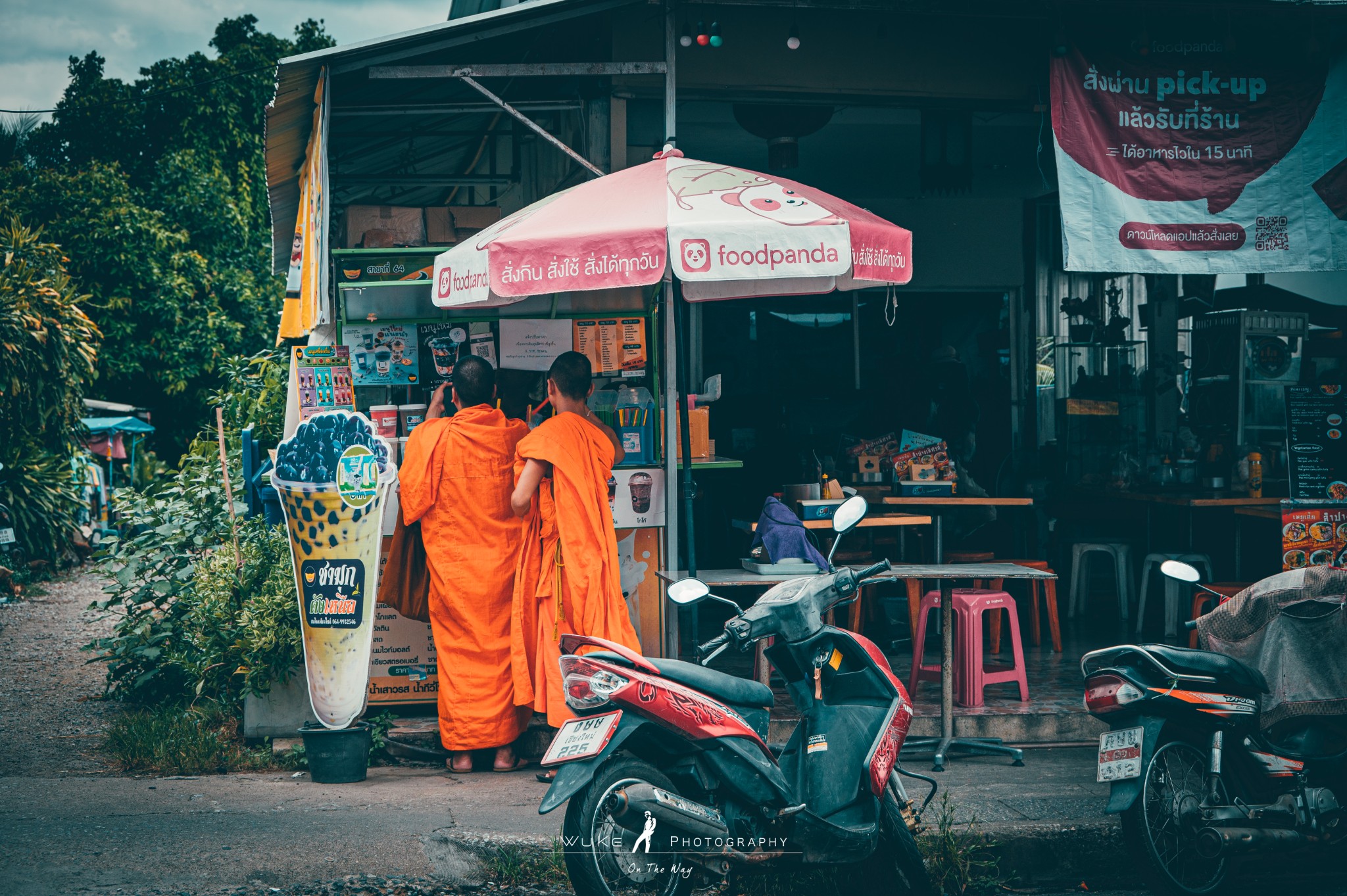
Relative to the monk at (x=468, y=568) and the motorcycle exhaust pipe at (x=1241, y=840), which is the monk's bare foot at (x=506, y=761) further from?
the motorcycle exhaust pipe at (x=1241, y=840)

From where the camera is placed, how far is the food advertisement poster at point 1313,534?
237 inches

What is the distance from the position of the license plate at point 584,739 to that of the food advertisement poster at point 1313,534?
4.26 metres

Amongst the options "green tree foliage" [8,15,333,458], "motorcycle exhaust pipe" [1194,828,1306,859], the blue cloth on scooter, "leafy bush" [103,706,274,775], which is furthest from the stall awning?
"motorcycle exhaust pipe" [1194,828,1306,859]

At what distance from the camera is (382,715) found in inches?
225

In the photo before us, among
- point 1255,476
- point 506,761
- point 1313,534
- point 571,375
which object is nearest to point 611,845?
point 506,761

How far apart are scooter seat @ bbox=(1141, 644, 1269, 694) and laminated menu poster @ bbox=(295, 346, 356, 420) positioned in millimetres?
4030

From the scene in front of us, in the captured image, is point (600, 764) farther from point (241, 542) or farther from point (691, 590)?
point (241, 542)

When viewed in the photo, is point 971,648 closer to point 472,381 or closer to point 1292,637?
point 1292,637

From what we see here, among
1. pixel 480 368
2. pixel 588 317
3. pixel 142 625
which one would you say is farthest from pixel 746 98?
pixel 142 625

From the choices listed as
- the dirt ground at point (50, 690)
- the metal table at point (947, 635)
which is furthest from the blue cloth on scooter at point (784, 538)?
the dirt ground at point (50, 690)

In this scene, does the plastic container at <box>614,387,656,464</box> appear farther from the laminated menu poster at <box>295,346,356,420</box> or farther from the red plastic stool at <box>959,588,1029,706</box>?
the red plastic stool at <box>959,588,1029,706</box>

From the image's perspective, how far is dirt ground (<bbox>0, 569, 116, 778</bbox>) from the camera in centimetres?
579

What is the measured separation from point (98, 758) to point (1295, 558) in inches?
247

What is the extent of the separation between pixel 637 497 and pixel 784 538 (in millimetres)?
782
